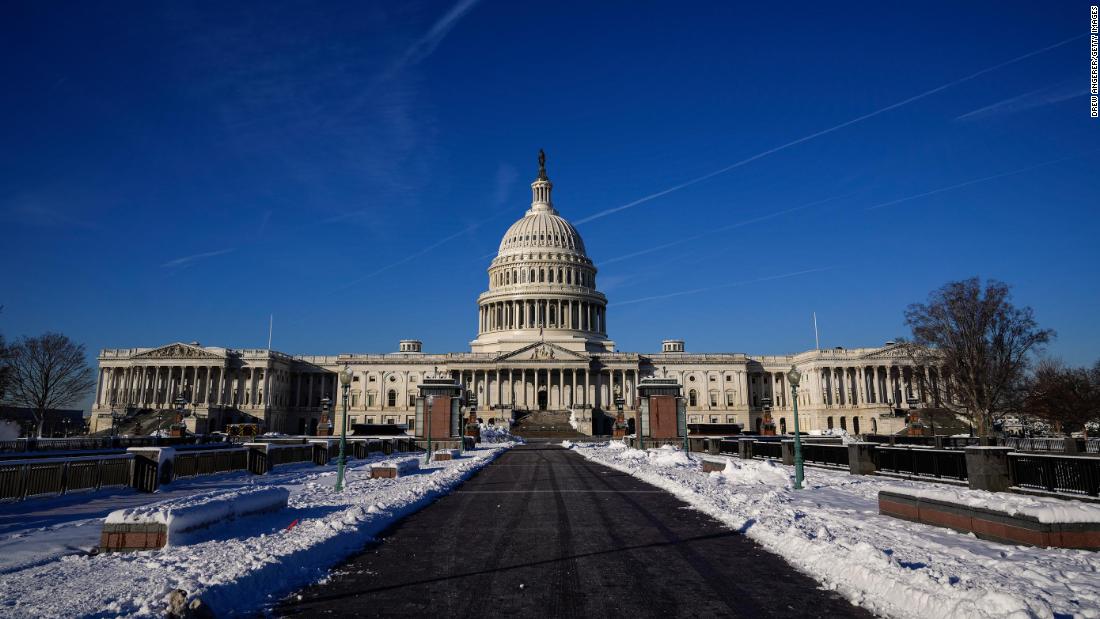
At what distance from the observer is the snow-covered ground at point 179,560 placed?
26.0ft

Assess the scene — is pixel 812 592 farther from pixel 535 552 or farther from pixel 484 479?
pixel 484 479

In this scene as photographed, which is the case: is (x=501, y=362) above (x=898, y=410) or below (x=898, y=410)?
above

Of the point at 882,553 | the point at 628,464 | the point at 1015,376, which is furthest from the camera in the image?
the point at 1015,376

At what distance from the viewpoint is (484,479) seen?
26938 millimetres

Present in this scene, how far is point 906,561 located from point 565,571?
5157 mm

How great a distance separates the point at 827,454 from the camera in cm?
3347

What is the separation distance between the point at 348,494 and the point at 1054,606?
17817 mm

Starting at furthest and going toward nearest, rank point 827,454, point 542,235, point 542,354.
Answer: point 542,235 < point 542,354 < point 827,454

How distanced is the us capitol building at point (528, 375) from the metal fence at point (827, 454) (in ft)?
202

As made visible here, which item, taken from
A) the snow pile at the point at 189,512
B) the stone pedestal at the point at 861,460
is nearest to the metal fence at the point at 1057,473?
the stone pedestal at the point at 861,460

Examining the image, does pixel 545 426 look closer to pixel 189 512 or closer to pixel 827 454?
pixel 827 454

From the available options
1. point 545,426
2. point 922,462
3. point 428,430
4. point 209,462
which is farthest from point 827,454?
point 545,426

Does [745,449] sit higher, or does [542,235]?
[542,235]

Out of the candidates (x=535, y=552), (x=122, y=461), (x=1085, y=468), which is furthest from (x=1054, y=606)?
(x=122, y=461)
